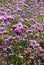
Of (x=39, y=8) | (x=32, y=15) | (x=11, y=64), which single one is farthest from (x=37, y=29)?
(x=39, y=8)

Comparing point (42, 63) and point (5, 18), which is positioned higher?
point (5, 18)

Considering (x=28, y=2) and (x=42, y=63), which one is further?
(x=28, y=2)

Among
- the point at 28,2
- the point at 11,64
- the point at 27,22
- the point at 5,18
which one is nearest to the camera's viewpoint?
the point at 11,64

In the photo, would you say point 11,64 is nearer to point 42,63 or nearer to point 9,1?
point 42,63

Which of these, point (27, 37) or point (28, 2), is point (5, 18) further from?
point (28, 2)

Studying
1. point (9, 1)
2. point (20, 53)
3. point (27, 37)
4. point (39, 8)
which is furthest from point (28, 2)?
point (20, 53)

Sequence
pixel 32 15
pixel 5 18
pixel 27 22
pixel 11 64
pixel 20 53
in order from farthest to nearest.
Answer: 1. pixel 32 15
2. pixel 27 22
3. pixel 5 18
4. pixel 20 53
5. pixel 11 64

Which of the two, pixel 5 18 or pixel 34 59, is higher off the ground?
pixel 5 18

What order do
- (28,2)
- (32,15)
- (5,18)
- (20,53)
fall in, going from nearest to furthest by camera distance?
(20,53) < (5,18) < (32,15) < (28,2)

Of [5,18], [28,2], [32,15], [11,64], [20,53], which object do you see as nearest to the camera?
[11,64]
